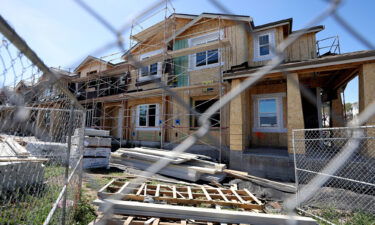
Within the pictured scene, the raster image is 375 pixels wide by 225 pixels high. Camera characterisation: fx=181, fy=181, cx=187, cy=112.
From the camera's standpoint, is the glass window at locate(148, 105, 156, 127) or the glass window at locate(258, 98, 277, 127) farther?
the glass window at locate(148, 105, 156, 127)

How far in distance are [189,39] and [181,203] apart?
9.90 m

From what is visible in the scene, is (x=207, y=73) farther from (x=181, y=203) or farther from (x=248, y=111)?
(x=181, y=203)

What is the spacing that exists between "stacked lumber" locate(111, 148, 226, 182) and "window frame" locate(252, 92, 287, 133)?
12.0ft

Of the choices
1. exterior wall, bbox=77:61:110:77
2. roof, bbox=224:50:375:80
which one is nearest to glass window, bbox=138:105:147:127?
exterior wall, bbox=77:61:110:77

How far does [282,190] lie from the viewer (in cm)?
543

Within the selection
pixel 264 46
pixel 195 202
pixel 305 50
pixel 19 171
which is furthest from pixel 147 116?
pixel 305 50

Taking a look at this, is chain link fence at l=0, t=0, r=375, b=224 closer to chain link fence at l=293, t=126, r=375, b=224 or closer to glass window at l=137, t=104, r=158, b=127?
chain link fence at l=293, t=126, r=375, b=224

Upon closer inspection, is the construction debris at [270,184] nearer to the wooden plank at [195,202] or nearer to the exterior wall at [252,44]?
the wooden plank at [195,202]

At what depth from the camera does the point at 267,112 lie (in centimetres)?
930

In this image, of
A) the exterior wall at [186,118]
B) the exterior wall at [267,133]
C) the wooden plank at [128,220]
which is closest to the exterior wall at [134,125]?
the exterior wall at [186,118]

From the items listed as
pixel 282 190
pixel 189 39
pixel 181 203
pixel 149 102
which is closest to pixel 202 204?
Answer: pixel 181 203

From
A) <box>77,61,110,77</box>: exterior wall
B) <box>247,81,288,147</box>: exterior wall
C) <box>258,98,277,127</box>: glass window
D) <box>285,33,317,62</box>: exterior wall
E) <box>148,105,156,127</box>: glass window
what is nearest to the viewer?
<box>247,81,288,147</box>: exterior wall

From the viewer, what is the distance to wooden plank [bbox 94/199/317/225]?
3119 millimetres

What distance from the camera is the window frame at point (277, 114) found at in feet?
29.1
